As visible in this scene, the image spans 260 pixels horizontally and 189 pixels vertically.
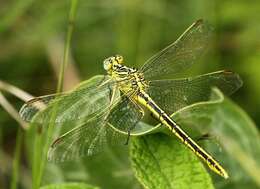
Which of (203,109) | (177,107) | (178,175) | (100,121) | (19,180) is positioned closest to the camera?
(178,175)

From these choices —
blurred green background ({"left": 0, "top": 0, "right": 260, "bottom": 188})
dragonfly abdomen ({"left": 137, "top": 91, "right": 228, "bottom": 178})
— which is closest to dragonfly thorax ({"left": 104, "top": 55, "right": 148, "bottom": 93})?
dragonfly abdomen ({"left": 137, "top": 91, "right": 228, "bottom": 178})

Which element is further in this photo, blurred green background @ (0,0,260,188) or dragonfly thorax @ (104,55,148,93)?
blurred green background @ (0,0,260,188)

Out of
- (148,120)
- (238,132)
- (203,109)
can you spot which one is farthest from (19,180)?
(203,109)

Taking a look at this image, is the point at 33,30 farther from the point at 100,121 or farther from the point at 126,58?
the point at 100,121

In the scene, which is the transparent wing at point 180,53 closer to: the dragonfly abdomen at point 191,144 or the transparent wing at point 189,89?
the transparent wing at point 189,89

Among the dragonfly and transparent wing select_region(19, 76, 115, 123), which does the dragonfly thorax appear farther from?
transparent wing select_region(19, 76, 115, 123)

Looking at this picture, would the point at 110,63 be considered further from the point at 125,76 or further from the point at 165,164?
the point at 165,164

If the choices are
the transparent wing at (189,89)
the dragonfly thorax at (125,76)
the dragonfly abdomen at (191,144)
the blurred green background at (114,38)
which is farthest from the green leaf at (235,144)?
the blurred green background at (114,38)
